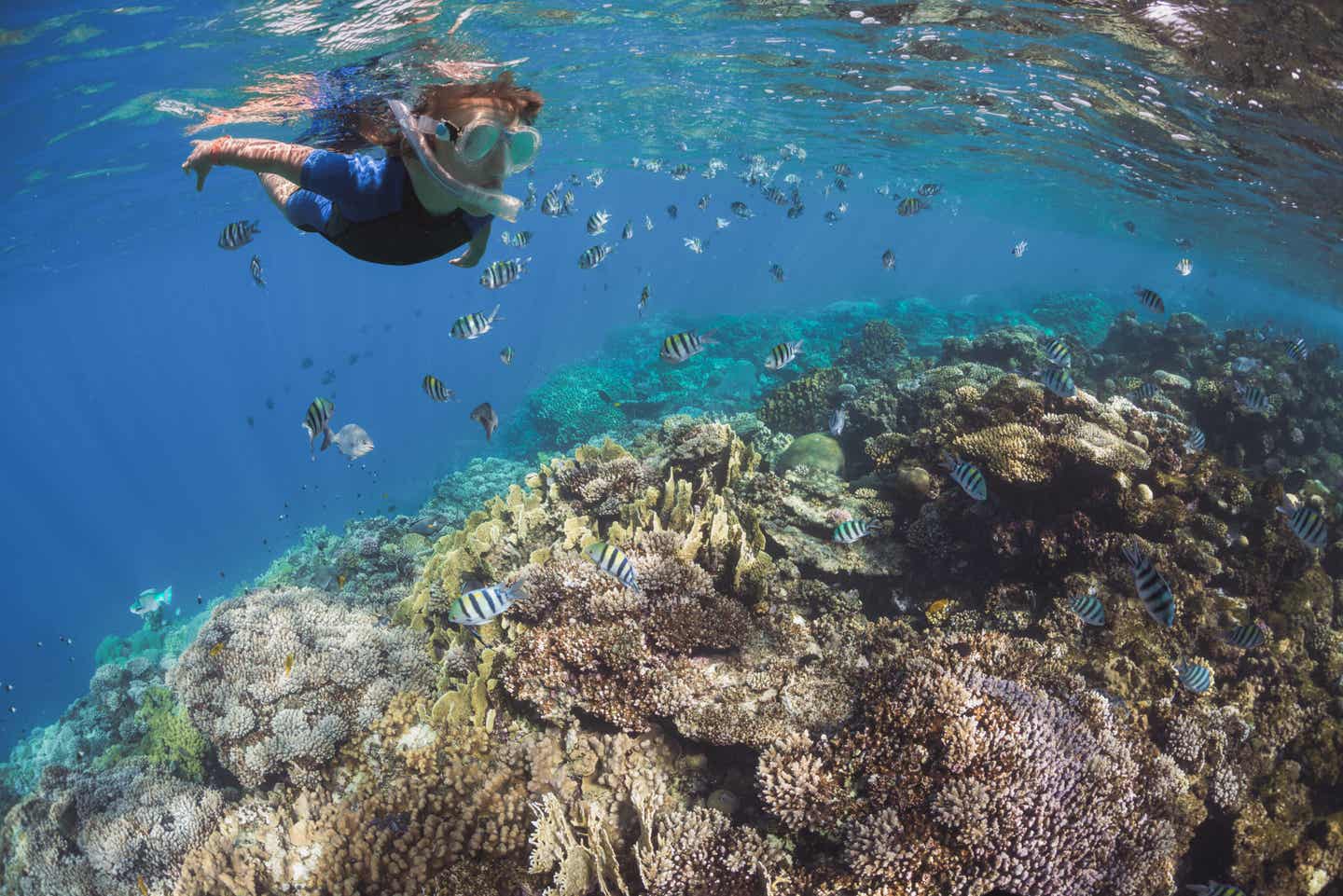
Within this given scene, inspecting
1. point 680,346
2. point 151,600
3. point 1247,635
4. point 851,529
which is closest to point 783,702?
point 851,529

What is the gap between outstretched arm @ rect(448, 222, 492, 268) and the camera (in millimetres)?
2705

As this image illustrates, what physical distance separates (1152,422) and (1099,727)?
4.62 meters

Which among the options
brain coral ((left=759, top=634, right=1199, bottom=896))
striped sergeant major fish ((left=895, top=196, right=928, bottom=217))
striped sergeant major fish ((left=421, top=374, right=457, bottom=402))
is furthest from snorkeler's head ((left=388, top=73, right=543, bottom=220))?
striped sergeant major fish ((left=895, top=196, right=928, bottom=217))

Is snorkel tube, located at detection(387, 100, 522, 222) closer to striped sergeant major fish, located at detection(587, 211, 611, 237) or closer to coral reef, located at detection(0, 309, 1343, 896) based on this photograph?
coral reef, located at detection(0, 309, 1343, 896)

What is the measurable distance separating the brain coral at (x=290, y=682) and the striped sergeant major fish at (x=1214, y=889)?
6.89 meters

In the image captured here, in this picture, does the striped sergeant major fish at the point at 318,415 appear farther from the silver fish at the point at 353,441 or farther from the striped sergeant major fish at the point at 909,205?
the striped sergeant major fish at the point at 909,205

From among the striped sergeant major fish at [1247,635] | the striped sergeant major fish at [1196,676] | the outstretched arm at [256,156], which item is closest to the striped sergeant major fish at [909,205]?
the striped sergeant major fish at [1247,635]

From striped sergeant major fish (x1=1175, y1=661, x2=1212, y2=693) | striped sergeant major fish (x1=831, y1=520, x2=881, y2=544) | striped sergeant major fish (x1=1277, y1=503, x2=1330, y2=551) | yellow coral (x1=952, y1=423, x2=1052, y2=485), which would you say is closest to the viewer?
striped sergeant major fish (x1=1175, y1=661, x2=1212, y2=693)

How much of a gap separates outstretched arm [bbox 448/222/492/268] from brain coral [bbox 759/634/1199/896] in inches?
141

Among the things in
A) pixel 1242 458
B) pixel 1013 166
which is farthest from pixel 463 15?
pixel 1013 166

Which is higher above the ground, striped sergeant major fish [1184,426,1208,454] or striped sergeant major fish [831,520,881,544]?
striped sergeant major fish [831,520,881,544]

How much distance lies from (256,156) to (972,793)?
519cm

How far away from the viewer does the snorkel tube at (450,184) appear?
1.86 meters

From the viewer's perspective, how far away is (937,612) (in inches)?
233
